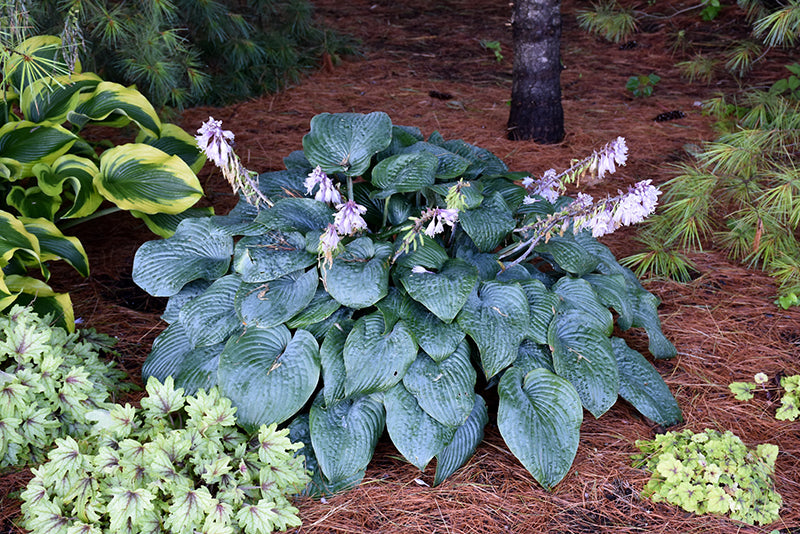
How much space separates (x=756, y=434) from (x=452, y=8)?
5.33m

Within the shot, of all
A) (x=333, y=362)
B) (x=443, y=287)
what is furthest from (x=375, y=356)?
(x=443, y=287)

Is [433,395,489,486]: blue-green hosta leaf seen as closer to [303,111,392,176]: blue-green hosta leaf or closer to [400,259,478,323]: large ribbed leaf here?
[400,259,478,323]: large ribbed leaf

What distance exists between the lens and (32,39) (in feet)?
8.23

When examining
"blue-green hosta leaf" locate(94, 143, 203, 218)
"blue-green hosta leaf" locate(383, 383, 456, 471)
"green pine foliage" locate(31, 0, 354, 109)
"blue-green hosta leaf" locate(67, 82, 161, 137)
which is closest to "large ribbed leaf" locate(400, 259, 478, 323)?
"blue-green hosta leaf" locate(383, 383, 456, 471)

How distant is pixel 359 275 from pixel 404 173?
0.37m

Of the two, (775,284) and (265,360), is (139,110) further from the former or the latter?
(775,284)

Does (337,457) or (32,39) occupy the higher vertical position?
(32,39)

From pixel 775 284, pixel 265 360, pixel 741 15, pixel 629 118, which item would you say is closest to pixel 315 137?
pixel 265 360

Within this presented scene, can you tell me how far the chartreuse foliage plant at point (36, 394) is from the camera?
5.58 feet

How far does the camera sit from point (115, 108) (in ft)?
8.07

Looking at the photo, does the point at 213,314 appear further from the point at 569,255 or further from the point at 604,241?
the point at 604,241

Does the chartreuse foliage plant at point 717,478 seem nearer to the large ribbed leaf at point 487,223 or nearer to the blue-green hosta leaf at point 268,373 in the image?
the large ribbed leaf at point 487,223

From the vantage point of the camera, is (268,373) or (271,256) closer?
(268,373)

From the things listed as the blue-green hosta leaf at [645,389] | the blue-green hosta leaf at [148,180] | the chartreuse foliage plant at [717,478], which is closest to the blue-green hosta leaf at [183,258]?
the blue-green hosta leaf at [148,180]
